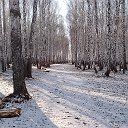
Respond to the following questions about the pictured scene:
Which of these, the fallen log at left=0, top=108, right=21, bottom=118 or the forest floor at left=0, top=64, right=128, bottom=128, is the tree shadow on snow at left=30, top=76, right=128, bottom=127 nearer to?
the forest floor at left=0, top=64, right=128, bottom=128

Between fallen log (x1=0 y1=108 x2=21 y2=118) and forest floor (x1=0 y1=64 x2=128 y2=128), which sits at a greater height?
fallen log (x1=0 y1=108 x2=21 y2=118)

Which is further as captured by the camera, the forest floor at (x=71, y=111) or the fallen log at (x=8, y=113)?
the fallen log at (x=8, y=113)

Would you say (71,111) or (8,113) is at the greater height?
(8,113)

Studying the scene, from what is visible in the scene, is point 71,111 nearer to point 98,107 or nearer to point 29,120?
point 98,107

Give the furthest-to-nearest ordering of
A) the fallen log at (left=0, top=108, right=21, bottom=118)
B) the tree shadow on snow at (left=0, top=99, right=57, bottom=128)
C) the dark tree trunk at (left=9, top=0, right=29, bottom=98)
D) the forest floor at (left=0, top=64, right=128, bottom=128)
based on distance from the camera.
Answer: the dark tree trunk at (left=9, top=0, right=29, bottom=98), the fallen log at (left=0, top=108, right=21, bottom=118), the forest floor at (left=0, top=64, right=128, bottom=128), the tree shadow on snow at (left=0, top=99, right=57, bottom=128)

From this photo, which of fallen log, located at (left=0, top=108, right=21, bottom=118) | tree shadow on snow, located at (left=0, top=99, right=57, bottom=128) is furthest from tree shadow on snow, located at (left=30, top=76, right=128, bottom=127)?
fallen log, located at (left=0, top=108, right=21, bottom=118)

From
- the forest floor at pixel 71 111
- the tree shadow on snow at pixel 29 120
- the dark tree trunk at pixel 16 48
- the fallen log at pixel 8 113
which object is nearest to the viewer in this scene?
the tree shadow on snow at pixel 29 120

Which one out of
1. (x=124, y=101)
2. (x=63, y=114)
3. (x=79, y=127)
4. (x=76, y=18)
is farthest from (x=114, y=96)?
(x=76, y=18)

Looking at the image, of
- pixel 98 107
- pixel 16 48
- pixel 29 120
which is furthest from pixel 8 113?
pixel 98 107

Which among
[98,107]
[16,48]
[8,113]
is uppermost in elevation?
[16,48]

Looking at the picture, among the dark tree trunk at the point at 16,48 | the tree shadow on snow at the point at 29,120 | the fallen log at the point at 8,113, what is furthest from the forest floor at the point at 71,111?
the dark tree trunk at the point at 16,48

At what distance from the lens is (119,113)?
9.12 m

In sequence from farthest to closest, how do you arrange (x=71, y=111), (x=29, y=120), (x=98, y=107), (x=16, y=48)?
(x=16, y=48) < (x=98, y=107) < (x=71, y=111) < (x=29, y=120)

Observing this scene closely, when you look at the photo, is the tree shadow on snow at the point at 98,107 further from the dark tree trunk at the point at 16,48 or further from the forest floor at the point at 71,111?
the dark tree trunk at the point at 16,48
